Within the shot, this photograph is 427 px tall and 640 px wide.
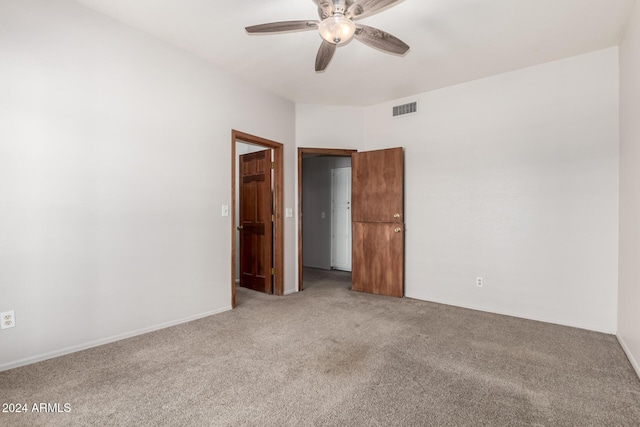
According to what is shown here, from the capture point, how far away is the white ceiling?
7.75 feet

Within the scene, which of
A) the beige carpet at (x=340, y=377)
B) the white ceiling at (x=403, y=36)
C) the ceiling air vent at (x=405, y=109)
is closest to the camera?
the beige carpet at (x=340, y=377)

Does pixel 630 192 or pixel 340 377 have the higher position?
pixel 630 192

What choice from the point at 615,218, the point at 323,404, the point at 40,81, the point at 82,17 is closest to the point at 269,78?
the point at 82,17

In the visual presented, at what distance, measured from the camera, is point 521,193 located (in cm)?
331

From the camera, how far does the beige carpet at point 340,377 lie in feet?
5.46

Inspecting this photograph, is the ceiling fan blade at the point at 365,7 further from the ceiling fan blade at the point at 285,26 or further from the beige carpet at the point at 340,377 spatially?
the beige carpet at the point at 340,377

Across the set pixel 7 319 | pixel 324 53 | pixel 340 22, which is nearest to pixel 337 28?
pixel 340 22

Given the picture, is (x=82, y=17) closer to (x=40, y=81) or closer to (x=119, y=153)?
(x=40, y=81)

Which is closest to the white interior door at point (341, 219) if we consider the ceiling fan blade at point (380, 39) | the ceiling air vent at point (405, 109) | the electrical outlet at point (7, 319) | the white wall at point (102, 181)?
the ceiling air vent at point (405, 109)

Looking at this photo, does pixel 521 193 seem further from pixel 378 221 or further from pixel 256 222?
pixel 256 222

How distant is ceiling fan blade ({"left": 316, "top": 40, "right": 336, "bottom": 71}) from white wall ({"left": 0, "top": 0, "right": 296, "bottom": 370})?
4.43 ft

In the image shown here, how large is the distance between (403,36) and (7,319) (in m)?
3.68

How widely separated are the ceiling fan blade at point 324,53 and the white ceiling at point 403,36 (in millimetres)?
303

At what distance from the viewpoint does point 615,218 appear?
2.85m
